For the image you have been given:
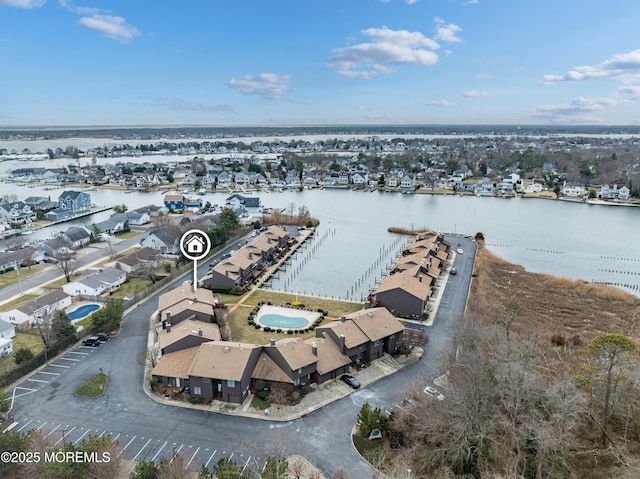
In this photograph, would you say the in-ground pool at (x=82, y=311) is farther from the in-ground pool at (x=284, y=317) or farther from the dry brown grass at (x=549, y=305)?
the dry brown grass at (x=549, y=305)

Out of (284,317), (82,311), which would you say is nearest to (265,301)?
(284,317)

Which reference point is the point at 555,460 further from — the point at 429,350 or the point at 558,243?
the point at 558,243

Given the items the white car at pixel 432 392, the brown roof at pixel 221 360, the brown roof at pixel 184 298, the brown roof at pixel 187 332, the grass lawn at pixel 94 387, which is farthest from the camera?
the brown roof at pixel 184 298

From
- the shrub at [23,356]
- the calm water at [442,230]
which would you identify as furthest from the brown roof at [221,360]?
the calm water at [442,230]

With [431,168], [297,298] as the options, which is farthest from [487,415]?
[431,168]

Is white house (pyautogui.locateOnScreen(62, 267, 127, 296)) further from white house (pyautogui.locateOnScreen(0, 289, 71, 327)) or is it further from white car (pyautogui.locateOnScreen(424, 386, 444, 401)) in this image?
white car (pyautogui.locateOnScreen(424, 386, 444, 401))
